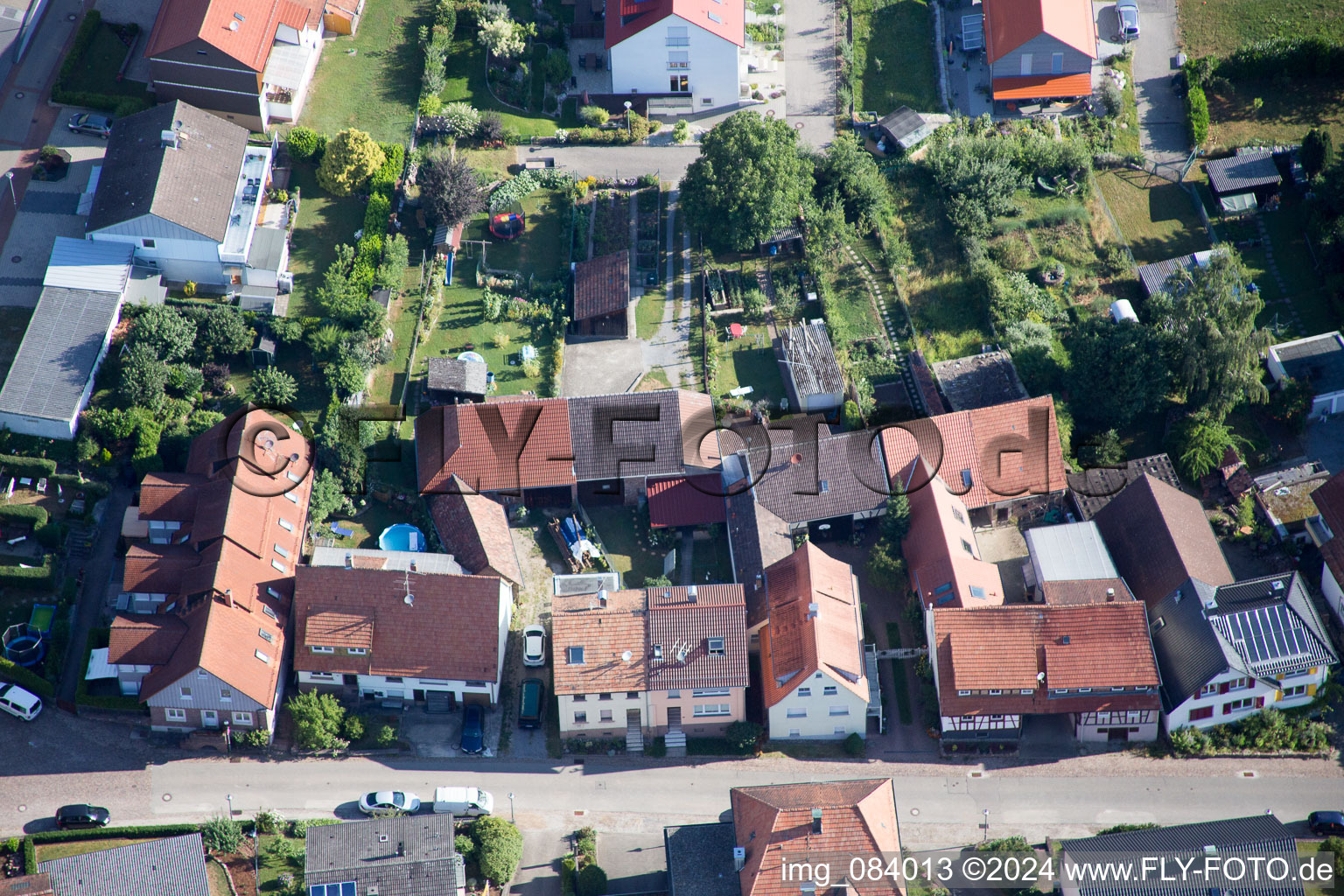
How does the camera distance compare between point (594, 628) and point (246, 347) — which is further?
point (246, 347)

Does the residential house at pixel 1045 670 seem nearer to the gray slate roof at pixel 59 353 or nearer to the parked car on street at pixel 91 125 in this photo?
the gray slate roof at pixel 59 353

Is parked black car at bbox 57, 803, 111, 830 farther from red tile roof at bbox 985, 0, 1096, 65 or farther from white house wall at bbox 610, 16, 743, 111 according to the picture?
red tile roof at bbox 985, 0, 1096, 65

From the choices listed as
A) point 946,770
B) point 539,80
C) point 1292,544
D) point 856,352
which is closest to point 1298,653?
point 1292,544

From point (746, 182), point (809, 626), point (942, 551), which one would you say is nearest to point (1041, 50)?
point (746, 182)

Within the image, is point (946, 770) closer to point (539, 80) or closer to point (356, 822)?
point (356, 822)

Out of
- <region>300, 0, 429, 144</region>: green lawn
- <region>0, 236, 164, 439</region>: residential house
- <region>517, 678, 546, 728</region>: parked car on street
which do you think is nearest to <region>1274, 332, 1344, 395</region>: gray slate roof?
<region>517, 678, 546, 728</region>: parked car on street
